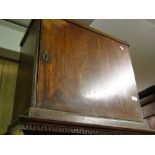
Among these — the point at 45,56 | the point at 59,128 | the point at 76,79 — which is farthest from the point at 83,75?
the point at 59,128

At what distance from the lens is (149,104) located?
5.28ft

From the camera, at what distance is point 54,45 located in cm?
92

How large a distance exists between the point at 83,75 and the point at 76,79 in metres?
0.05

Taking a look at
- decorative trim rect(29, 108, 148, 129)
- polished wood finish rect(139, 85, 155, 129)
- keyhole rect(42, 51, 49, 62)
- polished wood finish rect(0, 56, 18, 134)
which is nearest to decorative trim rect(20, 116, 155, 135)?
decorative trim rect(29, 108, 148, 129)

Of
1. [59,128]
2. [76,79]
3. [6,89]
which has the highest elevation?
[6,89]

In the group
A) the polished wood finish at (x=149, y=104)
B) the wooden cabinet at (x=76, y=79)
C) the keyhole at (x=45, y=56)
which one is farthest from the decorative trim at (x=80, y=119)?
the polished wood finish at (x=149, y=104)

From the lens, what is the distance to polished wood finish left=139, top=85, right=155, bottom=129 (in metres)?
1.54

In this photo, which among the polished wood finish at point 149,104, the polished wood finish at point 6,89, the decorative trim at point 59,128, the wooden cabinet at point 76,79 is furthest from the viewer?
the polished wood finish at point 149,104

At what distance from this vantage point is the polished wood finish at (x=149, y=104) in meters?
1.54

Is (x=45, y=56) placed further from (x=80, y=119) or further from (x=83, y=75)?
(x=80, y=119)

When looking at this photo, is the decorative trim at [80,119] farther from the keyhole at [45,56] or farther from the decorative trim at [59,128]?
the keyhole at [45,56]

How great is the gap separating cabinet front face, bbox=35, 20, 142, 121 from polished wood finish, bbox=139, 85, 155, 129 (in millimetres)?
539
